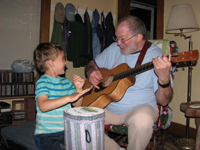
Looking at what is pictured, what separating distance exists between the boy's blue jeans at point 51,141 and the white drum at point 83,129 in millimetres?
113

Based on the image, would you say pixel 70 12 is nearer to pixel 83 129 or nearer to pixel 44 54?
pixel 44 54

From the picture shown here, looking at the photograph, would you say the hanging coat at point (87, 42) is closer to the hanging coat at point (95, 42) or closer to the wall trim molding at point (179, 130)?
the hanging coat at point (95, 42)

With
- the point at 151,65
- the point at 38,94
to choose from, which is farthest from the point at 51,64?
the point at 151,65

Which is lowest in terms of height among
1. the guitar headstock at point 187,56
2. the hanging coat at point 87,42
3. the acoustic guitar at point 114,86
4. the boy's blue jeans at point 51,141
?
the boy's blue jeans at point 51,141

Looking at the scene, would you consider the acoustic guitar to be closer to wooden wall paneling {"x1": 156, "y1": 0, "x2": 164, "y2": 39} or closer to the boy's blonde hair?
the boy's blonde hair

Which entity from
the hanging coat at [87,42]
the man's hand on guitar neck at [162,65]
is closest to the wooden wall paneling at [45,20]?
the hanging coat at [87,42]

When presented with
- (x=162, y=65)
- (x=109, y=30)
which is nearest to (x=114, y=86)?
(x=162, y=65)

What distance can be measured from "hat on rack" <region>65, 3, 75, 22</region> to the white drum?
2611mm

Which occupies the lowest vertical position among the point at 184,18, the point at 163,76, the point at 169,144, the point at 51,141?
the point at 169,144

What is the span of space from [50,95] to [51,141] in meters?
0.30

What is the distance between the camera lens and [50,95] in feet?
4.48

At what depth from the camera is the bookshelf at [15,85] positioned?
2971 mm

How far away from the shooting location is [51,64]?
1.43m

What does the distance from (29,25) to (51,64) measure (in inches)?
95.7
